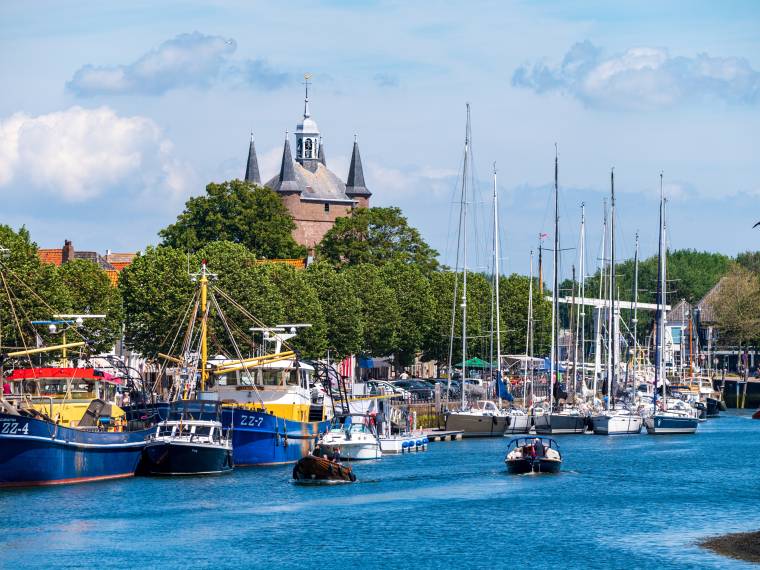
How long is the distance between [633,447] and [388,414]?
55.2 ft

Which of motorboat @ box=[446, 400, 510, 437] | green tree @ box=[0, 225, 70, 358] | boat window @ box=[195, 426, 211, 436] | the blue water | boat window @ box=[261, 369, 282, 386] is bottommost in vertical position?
the blue water

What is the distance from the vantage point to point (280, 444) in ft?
286

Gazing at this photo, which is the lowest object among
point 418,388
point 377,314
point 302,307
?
point 418,388

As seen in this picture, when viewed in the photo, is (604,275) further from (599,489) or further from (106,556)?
(106,556)

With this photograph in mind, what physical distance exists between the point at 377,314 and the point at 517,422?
29.7 meters

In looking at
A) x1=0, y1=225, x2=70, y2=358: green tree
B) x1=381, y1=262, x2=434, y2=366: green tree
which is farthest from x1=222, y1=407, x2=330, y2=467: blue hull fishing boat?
x1=381, y1=262, x2=434, y2=366: green tree

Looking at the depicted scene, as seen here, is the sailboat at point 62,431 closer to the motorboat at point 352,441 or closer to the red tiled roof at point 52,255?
the motorboat at point 352,441

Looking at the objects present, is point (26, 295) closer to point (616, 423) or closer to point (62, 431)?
point (62, 431)

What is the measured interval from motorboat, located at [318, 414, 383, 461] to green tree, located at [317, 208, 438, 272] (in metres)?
74.1

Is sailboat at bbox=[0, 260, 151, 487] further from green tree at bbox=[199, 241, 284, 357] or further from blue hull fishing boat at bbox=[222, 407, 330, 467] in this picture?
green tree at bbox=[199, 241, 284, 357]

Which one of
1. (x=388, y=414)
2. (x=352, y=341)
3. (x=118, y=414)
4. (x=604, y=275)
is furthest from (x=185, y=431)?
(x=604, y=275)

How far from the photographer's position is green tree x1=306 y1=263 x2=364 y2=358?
13050cm

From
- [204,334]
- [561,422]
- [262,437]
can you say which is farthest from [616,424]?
[204,334]

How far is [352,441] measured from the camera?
9188 cm
